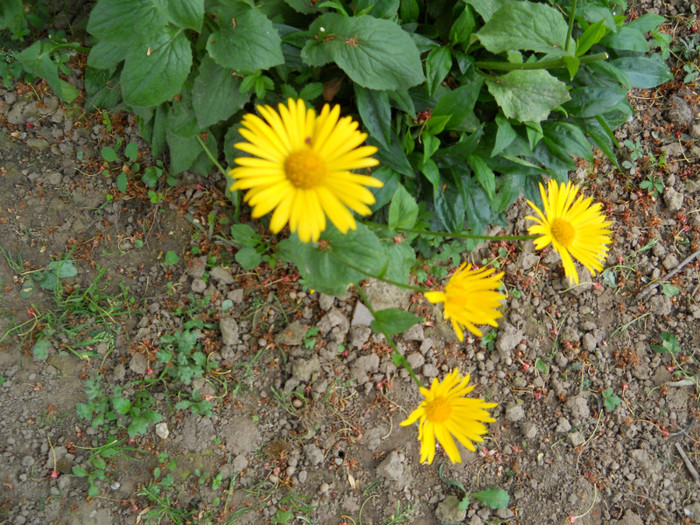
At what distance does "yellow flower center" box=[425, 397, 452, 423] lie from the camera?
211 centimetres

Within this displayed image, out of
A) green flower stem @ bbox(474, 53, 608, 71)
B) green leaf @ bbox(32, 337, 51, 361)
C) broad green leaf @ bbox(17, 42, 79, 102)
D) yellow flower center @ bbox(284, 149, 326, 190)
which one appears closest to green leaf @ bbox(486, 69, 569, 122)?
green flower stem @ bbox(474, 53, 608, 71)

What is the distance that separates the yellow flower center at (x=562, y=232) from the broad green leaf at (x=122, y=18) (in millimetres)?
1541

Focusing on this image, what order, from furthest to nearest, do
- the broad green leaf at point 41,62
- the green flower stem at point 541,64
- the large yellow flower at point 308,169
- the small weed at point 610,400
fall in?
the small weed at point 610,400 < the broad green leaf at point 41,62 < the green flower stem at point 541,64 < the large yellow flower at point 308,169

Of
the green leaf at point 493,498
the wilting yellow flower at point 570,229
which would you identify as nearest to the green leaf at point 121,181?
the wilting yellow flower at point 570,229

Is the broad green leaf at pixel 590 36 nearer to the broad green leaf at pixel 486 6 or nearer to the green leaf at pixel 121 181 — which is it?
the broad green leaf at pixel 486 6

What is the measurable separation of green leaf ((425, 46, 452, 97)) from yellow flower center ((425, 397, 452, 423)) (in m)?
1.20

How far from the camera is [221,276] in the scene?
2523mm

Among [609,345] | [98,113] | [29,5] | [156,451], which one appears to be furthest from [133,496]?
[609,345]

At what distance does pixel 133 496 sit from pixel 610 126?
8.77ft

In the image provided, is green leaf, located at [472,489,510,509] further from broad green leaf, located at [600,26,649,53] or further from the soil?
broad green leaf, located at [600,26,649,53]

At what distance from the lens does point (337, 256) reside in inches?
78.5

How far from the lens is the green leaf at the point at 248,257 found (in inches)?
96.9

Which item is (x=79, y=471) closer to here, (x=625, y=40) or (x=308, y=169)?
(x=308, y=169)

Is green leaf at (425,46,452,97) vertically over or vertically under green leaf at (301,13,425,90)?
under
